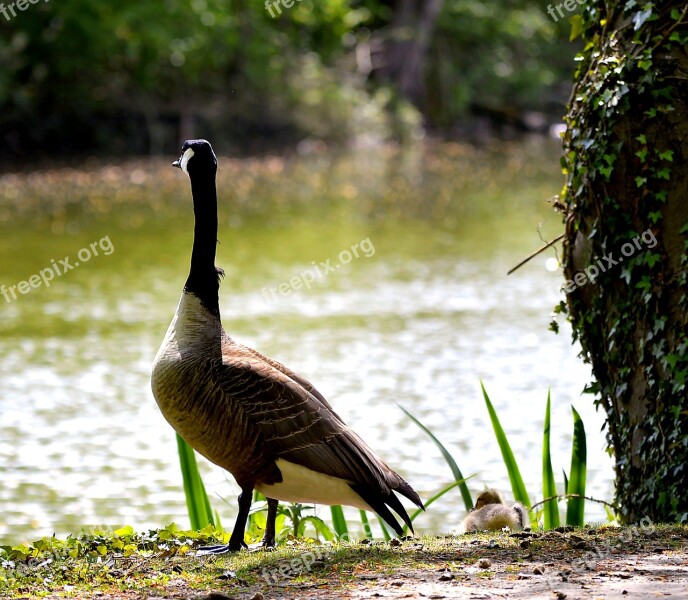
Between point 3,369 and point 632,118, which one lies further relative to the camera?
point 3,369

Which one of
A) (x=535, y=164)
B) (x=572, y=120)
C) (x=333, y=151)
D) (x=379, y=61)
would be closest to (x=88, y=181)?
(x=333, y=151)

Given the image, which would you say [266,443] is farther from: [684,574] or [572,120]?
[572,120]

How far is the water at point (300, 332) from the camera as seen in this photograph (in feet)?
30.7

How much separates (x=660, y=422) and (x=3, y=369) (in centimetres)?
897

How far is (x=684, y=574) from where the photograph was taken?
4.54m

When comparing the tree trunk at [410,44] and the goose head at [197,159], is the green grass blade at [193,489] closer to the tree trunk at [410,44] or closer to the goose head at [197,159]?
the goose head at [197,159]

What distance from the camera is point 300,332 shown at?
14.6m

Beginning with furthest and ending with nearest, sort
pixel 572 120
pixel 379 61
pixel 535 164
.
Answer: pixel 379 61 < pixel 535 164 < pixel 572 120

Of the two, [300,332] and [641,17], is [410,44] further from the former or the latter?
[641,17]

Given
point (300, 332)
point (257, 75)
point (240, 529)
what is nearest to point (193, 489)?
point (240, 529)

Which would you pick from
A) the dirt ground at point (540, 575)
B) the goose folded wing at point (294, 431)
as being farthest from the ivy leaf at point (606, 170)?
the goose folded wing at point (294, 431)

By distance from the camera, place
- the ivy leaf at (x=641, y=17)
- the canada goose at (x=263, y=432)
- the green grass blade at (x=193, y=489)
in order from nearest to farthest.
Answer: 1. the canada goose at (x=263, y=432)
2. the ivy leaf at (x=641, y=17)
3. the green grass blade at (x=193, y=489)

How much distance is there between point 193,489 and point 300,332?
810 centimetres

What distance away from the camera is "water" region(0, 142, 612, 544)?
30.7ft
